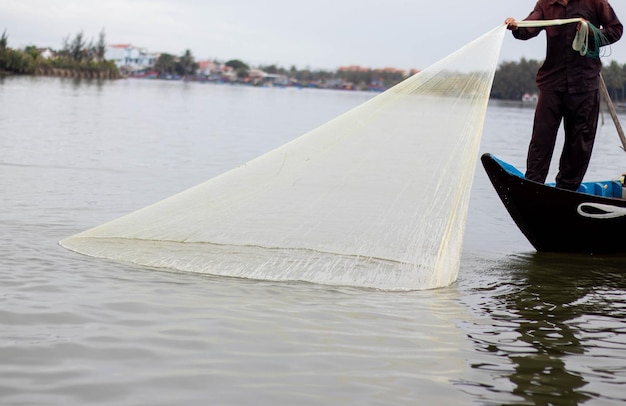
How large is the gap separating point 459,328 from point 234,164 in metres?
9.62

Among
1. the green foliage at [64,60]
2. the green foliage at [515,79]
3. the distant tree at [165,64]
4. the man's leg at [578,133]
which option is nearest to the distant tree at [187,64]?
the distant tree at [165,64]

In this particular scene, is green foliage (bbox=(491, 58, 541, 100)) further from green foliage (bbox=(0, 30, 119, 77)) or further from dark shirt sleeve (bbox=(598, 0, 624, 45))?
dark shirt sleeve (bbox=(598, 0, 624, 45))

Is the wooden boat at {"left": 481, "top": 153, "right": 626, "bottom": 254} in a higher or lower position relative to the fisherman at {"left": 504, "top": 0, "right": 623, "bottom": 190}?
Answer: lower

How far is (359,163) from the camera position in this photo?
5.65 m

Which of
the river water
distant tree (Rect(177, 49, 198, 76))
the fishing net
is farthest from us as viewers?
distant tree (Rect(177, 49, 198, 76))

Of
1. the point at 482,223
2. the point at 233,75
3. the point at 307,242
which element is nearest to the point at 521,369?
the point at 307,242

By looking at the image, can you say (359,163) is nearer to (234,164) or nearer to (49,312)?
(49,312)

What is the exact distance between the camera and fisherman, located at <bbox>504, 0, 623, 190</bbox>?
6637mm

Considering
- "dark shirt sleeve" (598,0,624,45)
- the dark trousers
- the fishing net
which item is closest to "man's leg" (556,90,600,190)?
the dark trousers

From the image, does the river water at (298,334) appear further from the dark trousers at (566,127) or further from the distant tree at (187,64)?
the distant tree at (187,64)

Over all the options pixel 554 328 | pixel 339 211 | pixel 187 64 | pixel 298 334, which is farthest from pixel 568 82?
pixel 187 64

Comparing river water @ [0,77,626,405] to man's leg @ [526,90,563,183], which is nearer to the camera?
river water @ [0,77,626,405]

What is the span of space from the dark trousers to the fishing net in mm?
1170

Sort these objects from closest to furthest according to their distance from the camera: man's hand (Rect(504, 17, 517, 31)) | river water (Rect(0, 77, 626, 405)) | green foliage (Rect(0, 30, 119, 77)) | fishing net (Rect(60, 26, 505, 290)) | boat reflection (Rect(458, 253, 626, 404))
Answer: river water (Rect(0, 77, 626, 405)) < boat reflection (Rect(458, 253, 626, 404)) < fishing net (Rect(60, 26, 505, 290)) < man's hand (Rect(504, 17, 517, 31)) < green foliage (Rect(0, 30, 119, 77))
